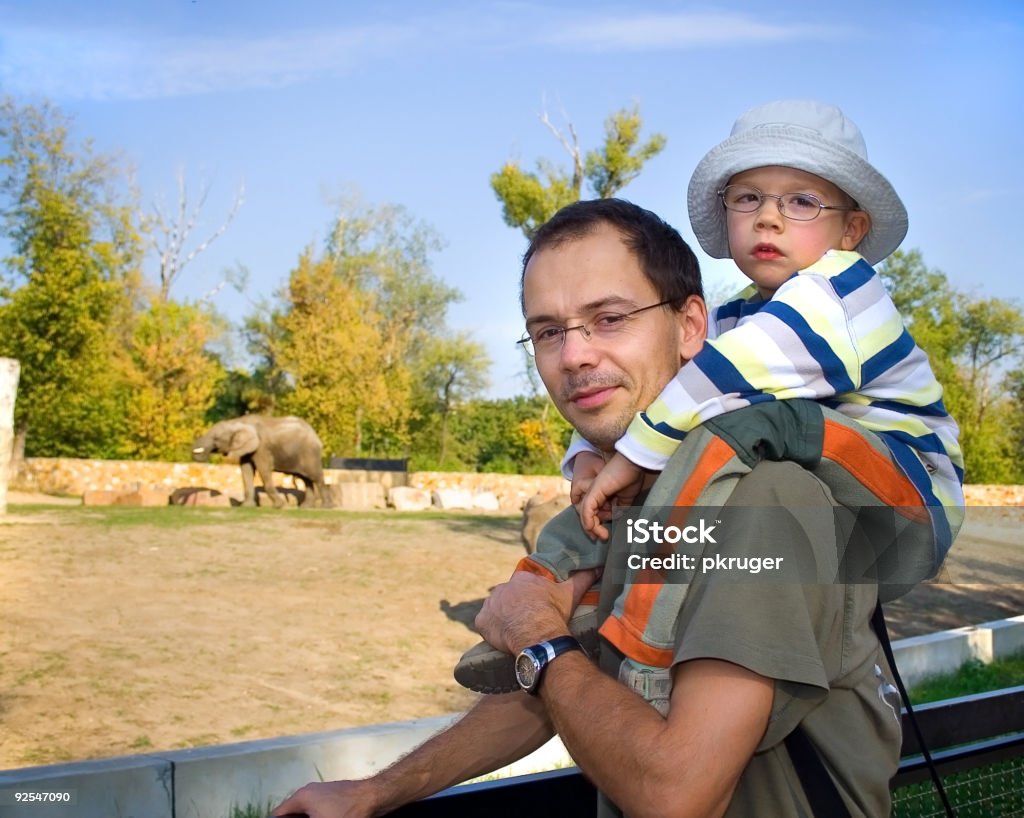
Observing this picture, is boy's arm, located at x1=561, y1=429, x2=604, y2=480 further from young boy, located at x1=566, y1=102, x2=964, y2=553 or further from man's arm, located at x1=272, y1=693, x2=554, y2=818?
man's arm, located at x1=272, y1=693, x2=554, y2=818

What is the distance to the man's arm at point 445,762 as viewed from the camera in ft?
5.55

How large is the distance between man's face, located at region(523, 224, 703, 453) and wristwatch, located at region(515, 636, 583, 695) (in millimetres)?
406

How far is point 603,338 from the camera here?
184cm

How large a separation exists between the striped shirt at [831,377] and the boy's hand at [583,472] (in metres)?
0.29

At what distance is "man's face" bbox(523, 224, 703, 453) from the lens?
1.83 m

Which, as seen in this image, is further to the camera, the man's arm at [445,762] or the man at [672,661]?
the man's arm at [445,762]

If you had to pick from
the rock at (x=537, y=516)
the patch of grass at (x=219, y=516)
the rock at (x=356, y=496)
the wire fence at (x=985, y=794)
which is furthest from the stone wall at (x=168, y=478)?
the wire fence at (x=985, y=794)

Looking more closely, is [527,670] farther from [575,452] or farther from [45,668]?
[45,668]

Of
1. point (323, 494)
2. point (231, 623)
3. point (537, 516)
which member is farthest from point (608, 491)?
point (323, 494)

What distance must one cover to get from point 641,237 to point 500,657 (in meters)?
0.74

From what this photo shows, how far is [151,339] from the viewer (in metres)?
35.3

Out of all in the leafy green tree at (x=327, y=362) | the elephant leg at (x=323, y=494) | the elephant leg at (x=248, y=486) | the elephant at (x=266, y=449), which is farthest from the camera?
the leafy green tree at (x=327, y=362)

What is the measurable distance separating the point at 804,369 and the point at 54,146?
107ft

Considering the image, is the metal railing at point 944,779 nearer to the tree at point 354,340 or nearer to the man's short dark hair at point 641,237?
the man's short dark hair at point 641,237
